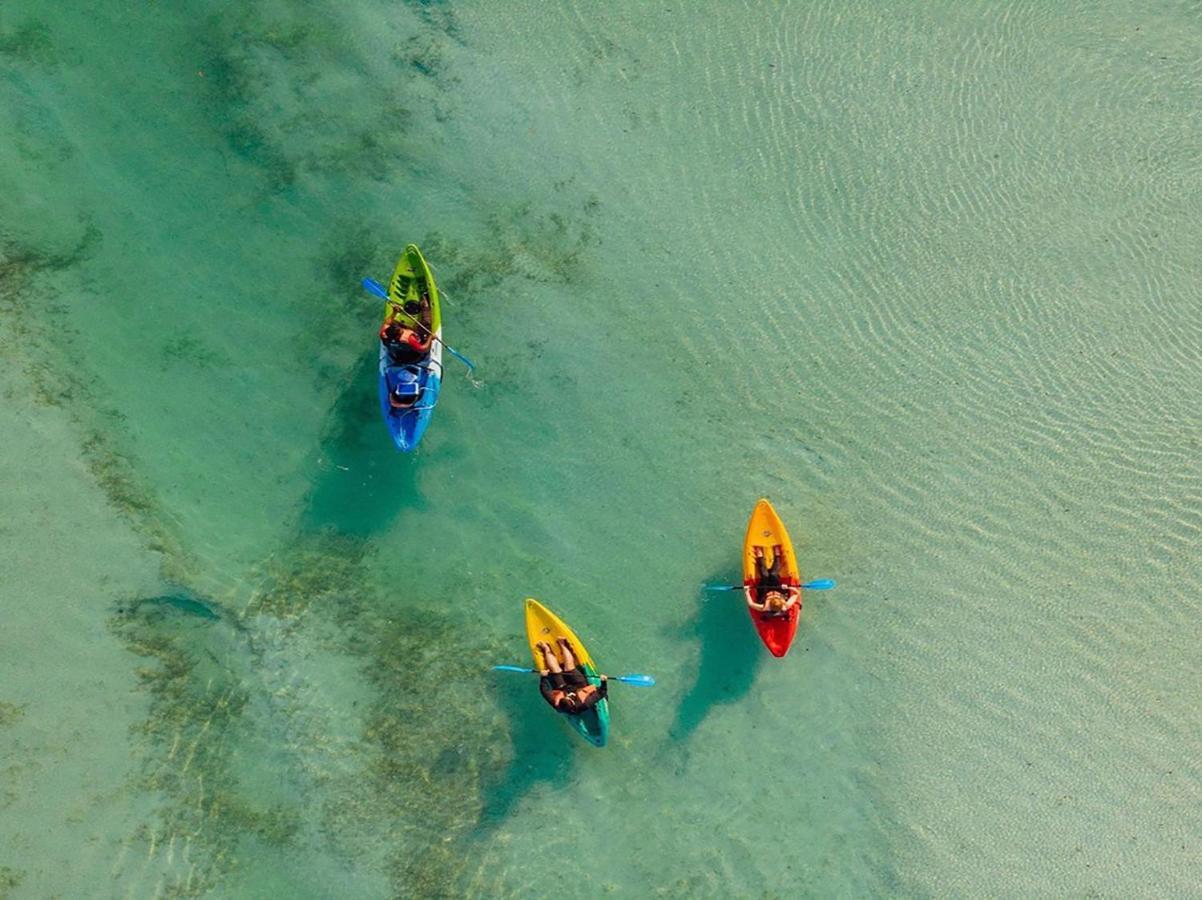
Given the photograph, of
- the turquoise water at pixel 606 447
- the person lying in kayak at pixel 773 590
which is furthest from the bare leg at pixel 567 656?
the person lying in kayak at pixel 773 590

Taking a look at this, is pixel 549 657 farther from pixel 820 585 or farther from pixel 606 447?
pixel 820 585

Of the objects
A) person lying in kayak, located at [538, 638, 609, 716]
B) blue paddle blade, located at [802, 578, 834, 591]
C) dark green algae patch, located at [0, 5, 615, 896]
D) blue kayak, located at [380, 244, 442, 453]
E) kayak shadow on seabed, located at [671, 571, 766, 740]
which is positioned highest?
blue paddle blade, located at [802, 578, 834, 591]

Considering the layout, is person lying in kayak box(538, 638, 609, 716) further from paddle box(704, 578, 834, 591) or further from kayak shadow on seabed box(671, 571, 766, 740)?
paddle box(704, 578, 834, 591)

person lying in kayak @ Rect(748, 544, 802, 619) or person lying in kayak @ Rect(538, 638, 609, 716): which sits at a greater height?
person lying in kayak @ Rect(748, 544, 802, 619)

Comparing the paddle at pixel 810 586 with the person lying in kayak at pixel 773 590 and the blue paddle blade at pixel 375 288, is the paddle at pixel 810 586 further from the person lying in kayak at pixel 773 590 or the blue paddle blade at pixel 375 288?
the blue paddle blade at pixel 375 288

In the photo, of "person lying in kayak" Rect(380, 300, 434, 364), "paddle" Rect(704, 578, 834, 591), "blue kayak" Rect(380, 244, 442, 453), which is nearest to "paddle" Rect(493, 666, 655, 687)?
"paddle" Rect(704, 578, 834, 591)
